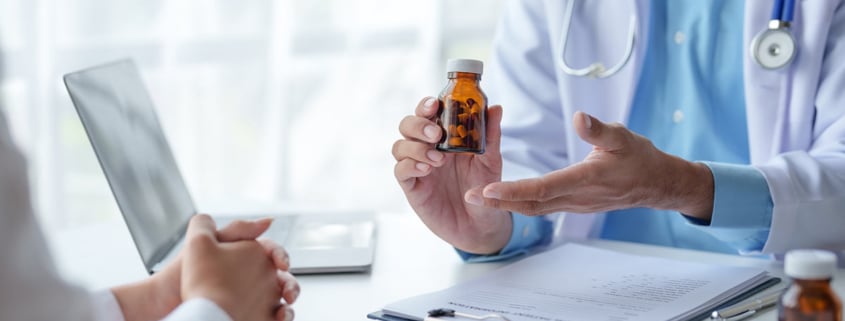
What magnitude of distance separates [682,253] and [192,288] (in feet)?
2.52

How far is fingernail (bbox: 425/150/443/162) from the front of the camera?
3.78 feet

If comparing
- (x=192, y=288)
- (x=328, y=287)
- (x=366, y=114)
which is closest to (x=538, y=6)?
(x=328, y=287)

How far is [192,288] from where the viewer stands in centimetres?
82

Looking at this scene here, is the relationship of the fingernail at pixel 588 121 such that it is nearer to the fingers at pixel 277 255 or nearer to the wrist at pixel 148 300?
the fingers at pixel 277 255

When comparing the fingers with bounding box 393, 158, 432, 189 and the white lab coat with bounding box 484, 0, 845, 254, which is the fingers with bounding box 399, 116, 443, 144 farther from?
the white lab coat with bounding box 484, 0, 845, 254

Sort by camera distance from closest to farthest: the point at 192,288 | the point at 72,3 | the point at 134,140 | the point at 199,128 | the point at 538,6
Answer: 1. the point at 192,288
2. the point at 134,140
3. the point at 538,6
4. the point at 72,3
5. the point at 199,128

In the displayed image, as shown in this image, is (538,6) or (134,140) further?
(538,6)

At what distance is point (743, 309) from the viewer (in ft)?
3.22

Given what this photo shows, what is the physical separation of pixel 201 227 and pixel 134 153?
416 mm

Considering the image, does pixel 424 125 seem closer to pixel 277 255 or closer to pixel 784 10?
pixel 277 255

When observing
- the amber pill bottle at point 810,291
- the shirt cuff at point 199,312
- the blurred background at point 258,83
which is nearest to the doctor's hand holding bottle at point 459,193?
the shirt cuff at point 199,312

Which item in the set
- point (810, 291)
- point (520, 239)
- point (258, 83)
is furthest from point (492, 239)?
point (258, 83)

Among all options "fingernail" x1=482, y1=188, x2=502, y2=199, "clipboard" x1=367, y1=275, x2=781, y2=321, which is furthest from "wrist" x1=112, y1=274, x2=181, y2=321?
"fingernail" x1=482, y1=188, x2=502, y2=199

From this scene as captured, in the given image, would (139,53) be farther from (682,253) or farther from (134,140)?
(682,253)
